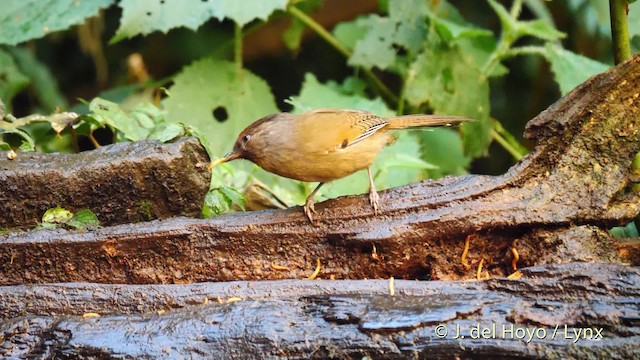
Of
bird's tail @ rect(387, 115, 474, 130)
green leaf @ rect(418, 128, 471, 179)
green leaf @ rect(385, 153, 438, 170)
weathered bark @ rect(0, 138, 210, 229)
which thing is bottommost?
weathered bark @ rect(0, 138, 210, 229)

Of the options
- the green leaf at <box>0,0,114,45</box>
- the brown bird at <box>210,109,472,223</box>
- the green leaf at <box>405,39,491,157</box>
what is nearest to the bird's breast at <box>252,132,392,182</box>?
the brown bird at <box>210,109,472,223</box>

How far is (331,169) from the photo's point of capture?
3480mm

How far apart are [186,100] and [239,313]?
277cm

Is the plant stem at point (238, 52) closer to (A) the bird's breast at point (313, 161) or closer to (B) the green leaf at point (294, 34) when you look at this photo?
(B) the green leaf at point (294, 34)

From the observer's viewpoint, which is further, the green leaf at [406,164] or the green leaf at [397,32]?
the green leaf at [397,32]

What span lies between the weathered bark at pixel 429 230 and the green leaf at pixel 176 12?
1839mm

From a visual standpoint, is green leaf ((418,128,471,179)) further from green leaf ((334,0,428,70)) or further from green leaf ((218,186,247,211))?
green leaf ((218,186,247,211))

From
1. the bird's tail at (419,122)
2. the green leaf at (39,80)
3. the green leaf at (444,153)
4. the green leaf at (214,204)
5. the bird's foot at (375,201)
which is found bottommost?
the green leaf at (214,204)

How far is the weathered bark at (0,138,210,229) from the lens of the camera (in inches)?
128

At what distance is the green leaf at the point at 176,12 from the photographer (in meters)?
4.63

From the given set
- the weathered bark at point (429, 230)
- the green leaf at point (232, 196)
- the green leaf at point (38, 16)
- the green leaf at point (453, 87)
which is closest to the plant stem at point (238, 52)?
the green leaf at point (38, 16)

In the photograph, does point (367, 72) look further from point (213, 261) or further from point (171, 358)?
point (171, 358)

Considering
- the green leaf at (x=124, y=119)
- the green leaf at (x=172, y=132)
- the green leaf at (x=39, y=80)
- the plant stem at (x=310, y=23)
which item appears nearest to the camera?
the green leaf at (x=172, y=132)

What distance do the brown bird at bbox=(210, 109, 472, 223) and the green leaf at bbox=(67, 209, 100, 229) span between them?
0.54 meters
